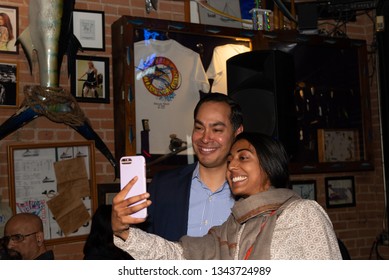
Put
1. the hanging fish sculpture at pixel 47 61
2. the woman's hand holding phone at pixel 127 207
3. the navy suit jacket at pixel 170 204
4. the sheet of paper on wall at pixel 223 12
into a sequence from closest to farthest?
the woman's hand holding phone at pixel 127 207, the navy suit jacket at pixel 170 204, the hanging fish sculpture at pixel 47 61, the sheet of paper on wall at pixel 223 12

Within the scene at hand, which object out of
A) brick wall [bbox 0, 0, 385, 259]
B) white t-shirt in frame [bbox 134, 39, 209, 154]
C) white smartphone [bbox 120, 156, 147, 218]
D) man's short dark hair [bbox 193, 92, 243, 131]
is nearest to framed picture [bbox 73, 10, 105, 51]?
brick wall [bbox 0, 0, 385, 259]

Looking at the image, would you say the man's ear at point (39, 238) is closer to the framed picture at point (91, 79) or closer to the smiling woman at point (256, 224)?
the framed picture at point (91, 79)

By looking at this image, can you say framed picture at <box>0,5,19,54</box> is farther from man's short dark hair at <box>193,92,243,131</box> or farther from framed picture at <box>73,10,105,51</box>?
man's short dark hair at <box>193,92,243,131</box>

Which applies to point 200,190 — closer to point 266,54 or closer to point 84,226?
point 266,54

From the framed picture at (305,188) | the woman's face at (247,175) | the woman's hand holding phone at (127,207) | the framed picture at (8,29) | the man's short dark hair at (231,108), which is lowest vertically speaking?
the framed picture at (305,188)

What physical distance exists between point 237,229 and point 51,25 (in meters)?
2.30

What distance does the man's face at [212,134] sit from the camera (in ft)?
8.25

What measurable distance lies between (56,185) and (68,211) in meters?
0.19

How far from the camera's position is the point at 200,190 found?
2570mm

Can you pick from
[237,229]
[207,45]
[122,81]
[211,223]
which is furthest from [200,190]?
[207,45]

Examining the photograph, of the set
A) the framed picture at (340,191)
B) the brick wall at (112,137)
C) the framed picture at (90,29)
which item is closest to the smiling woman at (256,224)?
the brick wall at (112,137)

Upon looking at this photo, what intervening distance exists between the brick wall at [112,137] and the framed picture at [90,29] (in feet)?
0.14

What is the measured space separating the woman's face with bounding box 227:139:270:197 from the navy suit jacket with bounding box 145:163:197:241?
42 cm

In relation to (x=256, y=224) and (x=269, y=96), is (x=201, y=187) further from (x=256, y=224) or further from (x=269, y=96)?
(x=269, y=96)
